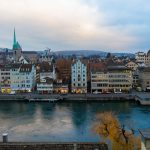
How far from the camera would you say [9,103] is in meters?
37.6

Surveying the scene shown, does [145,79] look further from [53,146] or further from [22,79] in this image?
[53,146]

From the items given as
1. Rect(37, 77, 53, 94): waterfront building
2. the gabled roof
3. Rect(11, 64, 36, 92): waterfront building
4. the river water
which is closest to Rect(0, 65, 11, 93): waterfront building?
Rect(11, 64, 36, 92): waterfront building

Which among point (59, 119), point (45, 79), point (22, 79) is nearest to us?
point (59, 119)

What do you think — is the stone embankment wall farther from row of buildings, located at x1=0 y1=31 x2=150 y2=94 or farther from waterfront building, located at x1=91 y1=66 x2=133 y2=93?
waterfront building, located at x1=91 y1=66 x2=133 y2=93

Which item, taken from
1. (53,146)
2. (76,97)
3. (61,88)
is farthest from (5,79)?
(53,146)

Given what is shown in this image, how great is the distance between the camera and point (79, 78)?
43.4 metres

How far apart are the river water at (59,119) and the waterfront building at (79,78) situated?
7.12m

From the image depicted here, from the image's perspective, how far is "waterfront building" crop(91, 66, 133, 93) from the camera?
42594 millimetres

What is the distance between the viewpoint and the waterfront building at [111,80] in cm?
4259

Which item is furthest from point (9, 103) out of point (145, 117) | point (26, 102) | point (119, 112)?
point (145, 117)

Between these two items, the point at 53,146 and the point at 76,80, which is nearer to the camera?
the point at 53,146

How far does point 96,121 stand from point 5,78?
21.6 metres

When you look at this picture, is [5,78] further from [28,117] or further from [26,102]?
[28,117]

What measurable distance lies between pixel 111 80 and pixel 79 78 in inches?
151
